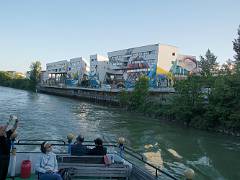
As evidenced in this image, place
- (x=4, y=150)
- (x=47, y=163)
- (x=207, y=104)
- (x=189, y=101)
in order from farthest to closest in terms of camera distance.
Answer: (x=189, y=101) → (x=207, y=104) → (x=47, y=163) → (x=4, y=150)

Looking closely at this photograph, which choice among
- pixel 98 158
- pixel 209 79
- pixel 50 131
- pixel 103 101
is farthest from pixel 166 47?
pixel 98 158

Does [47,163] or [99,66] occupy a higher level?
[99,66]

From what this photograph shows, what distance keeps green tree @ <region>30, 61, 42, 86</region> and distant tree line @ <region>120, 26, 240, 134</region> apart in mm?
103200

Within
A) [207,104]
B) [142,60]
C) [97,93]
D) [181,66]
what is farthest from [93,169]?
[97,93]

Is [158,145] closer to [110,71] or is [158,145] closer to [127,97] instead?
[127,97]

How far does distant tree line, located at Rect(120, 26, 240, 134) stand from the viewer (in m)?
39.8

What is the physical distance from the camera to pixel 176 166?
66.8 ft

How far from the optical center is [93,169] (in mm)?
10047

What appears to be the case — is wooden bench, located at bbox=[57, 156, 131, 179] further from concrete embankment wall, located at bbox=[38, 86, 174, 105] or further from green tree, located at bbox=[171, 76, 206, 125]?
concrete embankment wall, located at bbox=[38, 86, 174, 105]

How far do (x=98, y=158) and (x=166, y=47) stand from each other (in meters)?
80.1

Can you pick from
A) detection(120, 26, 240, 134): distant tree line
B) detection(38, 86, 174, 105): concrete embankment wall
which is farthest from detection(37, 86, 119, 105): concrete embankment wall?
detection(120, 26, 240, 134): distant tree line

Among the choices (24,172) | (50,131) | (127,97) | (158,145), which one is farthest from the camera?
(127,97)

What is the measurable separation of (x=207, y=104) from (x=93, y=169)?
3663 centimetres

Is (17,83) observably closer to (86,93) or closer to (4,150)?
(86,93)
